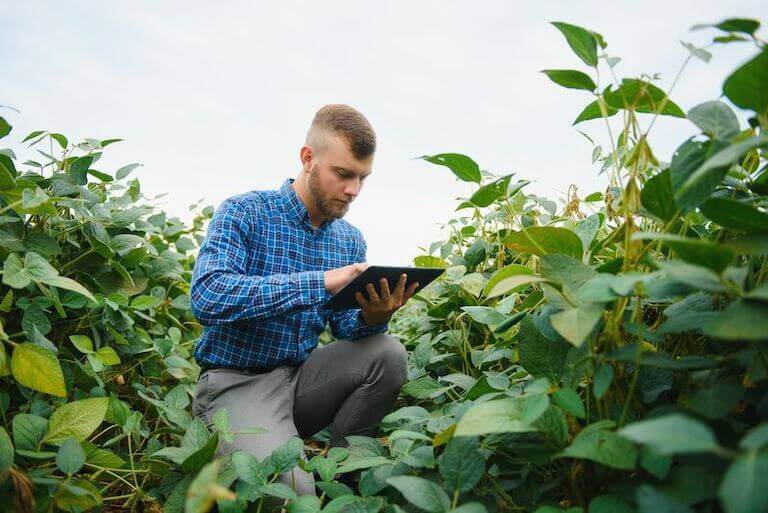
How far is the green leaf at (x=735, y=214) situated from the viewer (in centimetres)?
63

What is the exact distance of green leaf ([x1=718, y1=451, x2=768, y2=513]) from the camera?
45 cm

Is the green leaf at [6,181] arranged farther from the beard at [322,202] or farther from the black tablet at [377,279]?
the beard at [322,202]

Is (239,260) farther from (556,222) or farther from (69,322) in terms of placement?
(556,222)

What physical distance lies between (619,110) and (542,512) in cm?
71

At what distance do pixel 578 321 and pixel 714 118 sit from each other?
356 mm

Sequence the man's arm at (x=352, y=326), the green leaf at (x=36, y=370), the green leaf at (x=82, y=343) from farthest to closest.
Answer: the man's arm at (x=352, y=326), the green leaf at (x=82, y=343), the green leaf at (x=36, y=370)

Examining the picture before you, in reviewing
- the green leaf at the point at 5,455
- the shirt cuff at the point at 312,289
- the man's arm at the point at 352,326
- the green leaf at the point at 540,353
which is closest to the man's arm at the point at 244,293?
the shirt cuff at the point at 312,289

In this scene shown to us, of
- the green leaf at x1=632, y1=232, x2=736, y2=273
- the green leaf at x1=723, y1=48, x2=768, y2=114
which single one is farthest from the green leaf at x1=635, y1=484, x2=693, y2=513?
the green leaf at x1=723, y1=48, x2=768, y2=114

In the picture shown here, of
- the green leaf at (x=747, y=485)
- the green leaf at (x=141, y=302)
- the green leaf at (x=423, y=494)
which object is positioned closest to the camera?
the green leaf at (x=747, y=485)

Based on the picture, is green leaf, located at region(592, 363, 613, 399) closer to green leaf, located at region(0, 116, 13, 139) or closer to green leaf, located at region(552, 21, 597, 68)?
green leaf, located at region(552, 21, 597, 68)

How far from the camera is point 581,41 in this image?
0.82 metres

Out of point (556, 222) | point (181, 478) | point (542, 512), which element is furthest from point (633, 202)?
point (181, 478)

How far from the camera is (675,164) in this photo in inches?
27.4

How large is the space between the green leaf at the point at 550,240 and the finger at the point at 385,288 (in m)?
0.59
